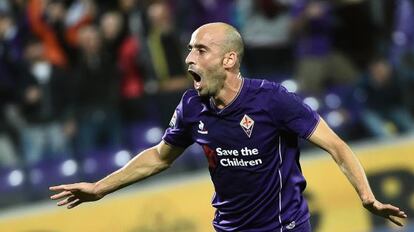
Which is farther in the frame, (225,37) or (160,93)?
(160,93)

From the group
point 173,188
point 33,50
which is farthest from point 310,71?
point 33,50

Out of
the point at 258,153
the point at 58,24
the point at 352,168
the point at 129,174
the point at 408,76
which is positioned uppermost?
the point at 58,24

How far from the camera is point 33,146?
788 centimetres

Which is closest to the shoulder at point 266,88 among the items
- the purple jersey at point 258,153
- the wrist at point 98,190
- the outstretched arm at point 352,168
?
the purple jersey at point 258,153

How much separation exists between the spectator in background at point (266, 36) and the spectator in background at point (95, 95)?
1.35 metres

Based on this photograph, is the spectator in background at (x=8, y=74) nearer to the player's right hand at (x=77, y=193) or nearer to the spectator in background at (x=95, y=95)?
the spectator in background at (x=95, y=95)

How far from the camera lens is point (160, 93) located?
8.36 m

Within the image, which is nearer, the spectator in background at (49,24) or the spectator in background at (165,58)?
the spectator in background at (49,24)

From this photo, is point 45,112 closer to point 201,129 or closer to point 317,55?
point 317,55

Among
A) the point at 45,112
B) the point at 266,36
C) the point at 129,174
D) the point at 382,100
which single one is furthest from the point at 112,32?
the point at 129,174

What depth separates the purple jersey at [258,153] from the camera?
493 centimetres

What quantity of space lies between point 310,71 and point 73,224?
256 cm

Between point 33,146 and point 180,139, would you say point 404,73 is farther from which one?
point 180,139

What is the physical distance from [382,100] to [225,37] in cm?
438
